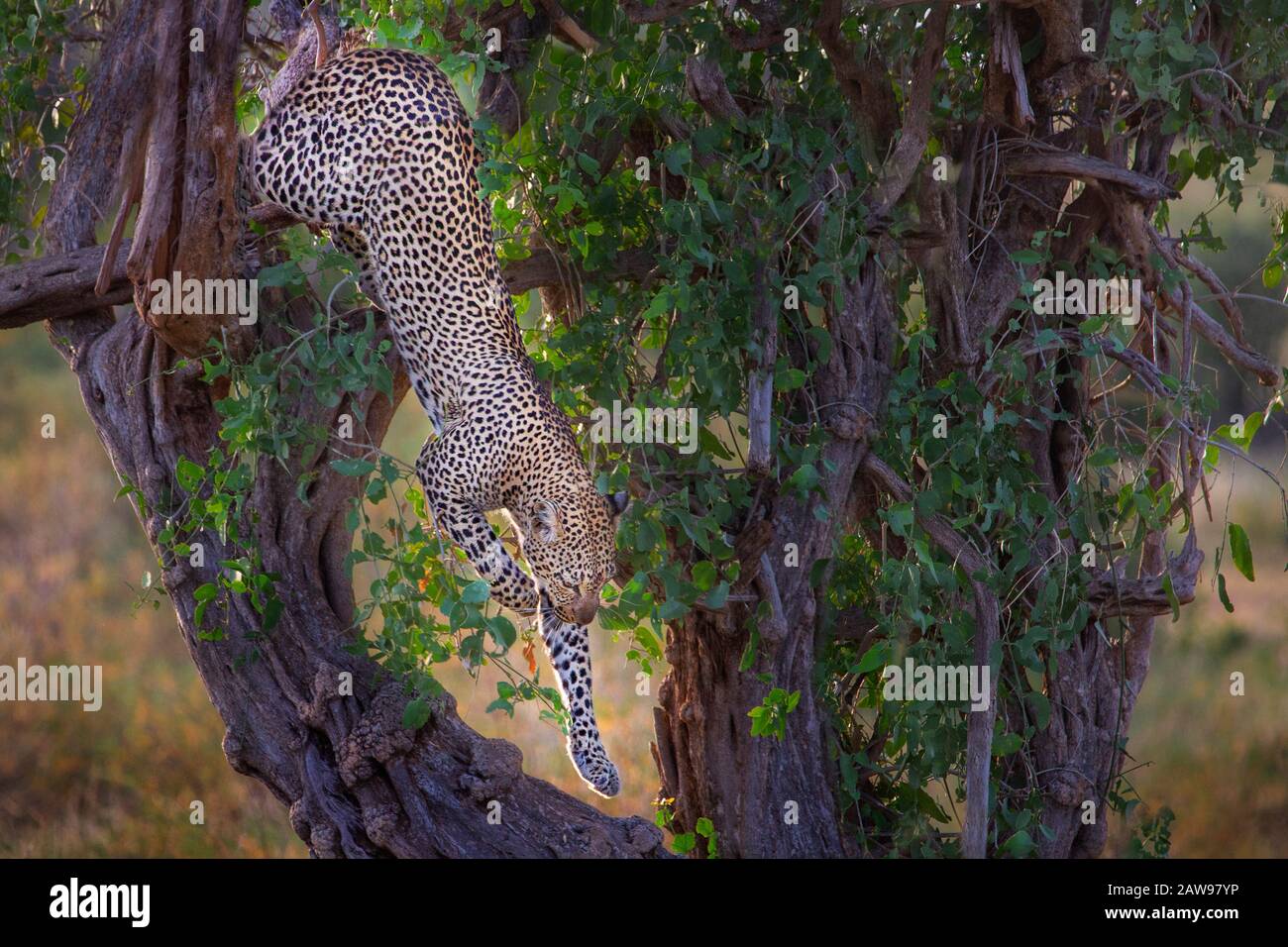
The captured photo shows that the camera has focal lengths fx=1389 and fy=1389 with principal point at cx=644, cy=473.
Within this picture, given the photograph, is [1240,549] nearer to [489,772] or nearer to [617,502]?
[617,502]

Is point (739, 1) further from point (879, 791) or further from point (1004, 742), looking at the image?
point (879, 791)

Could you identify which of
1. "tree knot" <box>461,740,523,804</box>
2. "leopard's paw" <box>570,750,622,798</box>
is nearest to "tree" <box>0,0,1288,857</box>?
"tree knot" <box>461,740,523,804</box>

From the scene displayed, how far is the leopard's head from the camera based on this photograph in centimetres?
257

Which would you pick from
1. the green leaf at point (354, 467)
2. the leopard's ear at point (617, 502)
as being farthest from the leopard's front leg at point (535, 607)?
the leopard's ear at point (617, 502)

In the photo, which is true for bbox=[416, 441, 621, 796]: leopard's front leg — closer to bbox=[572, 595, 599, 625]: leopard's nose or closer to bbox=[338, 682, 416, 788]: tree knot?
bbox=[572, 595, 599, 625]: leopard's nose

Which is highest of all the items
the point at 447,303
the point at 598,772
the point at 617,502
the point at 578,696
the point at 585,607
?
the point at 447,303

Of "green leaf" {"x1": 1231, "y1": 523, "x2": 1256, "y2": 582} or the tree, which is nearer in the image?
"green leaf" {"x1": 1231, "y1": 523, "x2": 1256, "y2": 582}

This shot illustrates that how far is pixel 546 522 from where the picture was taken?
8.50 ft

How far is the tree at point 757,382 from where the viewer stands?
123 inches

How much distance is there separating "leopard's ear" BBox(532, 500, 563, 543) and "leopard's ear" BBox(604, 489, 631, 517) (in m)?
0.13

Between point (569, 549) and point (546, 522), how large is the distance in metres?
0.07

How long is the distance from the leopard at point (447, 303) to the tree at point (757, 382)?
17 centimetres

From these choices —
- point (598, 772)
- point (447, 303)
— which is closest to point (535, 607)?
point (598, 772)

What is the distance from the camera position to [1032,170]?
3.51 m
